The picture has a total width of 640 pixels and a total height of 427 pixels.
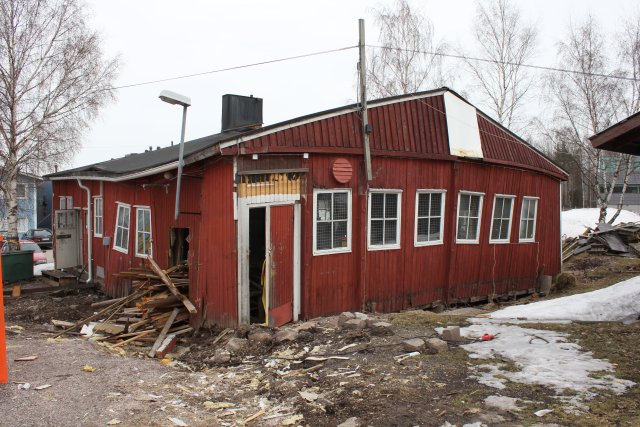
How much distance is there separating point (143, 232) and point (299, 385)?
741 cm

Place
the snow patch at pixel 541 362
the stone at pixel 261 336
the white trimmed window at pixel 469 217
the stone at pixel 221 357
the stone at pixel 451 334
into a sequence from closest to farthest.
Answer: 1. the snow patch at pixel 541 362
2. the stone at pixel 451 334
3. the stone at pixel 221 357
4. the stone at pixel 261 336
5. the white trimmed window at pixel 469 217

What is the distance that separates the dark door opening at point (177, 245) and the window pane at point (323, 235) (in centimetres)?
299

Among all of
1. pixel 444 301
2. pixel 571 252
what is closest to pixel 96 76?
pixel 444 301

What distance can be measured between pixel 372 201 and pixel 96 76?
49.7ft

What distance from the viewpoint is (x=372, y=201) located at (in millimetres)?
10414

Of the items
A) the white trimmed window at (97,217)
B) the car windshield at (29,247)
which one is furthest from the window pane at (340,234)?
the car windshield at (29,247)

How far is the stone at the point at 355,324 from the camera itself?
7397 millimetres

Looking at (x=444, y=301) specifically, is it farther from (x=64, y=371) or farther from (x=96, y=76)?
(x=96, y=76)

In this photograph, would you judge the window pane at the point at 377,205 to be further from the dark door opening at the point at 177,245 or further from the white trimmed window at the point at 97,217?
the white trimmed window at the point at 97,217

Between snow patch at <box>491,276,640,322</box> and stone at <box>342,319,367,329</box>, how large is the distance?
2.73 metres

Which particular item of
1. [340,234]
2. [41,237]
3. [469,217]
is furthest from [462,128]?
[41,237]

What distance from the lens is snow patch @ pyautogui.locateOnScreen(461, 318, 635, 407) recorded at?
5.04 metres

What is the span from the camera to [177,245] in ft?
34.7

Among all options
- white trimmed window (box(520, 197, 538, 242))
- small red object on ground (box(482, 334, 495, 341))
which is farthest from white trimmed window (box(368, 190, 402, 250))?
white trimmed window (box(520, 197, 538, 242))
